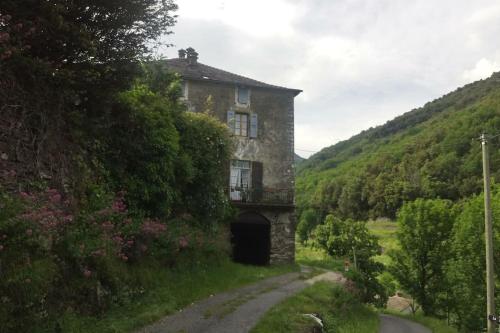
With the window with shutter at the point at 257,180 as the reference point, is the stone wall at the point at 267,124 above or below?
above

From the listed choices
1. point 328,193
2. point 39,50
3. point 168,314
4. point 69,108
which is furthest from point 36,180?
point 328,193

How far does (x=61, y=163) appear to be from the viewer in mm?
10062

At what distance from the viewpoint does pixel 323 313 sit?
1403cm

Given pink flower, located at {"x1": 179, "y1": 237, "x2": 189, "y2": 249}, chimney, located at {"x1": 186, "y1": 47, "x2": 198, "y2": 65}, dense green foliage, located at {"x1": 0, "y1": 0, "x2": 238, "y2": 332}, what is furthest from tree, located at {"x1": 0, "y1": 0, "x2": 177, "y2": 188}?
chimney, located at {"x1": 186, "y1": 47, "x2": 198, "y2": 65}

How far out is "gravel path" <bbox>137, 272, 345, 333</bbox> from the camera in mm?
9609

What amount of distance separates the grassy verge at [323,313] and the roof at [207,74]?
1160cm

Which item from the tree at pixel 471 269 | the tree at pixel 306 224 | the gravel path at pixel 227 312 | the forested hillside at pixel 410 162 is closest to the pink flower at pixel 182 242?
the gravel path at pixel 227 312

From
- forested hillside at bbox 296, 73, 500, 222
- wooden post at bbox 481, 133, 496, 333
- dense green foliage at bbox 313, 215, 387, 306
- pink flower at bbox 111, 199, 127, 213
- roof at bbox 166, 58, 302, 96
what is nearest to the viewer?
pink flower at bbox 111, 199, 127, 213

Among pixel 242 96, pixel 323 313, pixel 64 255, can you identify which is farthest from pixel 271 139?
pixel 64 255

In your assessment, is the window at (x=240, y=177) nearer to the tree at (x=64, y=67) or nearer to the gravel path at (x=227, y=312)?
the gravel path at (x=227, y=312)

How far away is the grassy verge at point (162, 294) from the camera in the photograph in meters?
8.45

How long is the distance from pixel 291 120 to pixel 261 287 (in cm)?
1173

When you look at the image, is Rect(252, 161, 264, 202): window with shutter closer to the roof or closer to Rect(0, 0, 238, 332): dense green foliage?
the roof

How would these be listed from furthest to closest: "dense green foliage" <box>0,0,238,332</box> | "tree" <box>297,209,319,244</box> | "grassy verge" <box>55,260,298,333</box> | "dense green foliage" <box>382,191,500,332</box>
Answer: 1. "tree" <box>297,209,319,244</box>
2. "dense green foliage" <box>382,191,500,332</box>
3. "grassy verge" <box>55,260,298,333</box>
4. "dense green foliage" <box>0,0,238,332</box>
